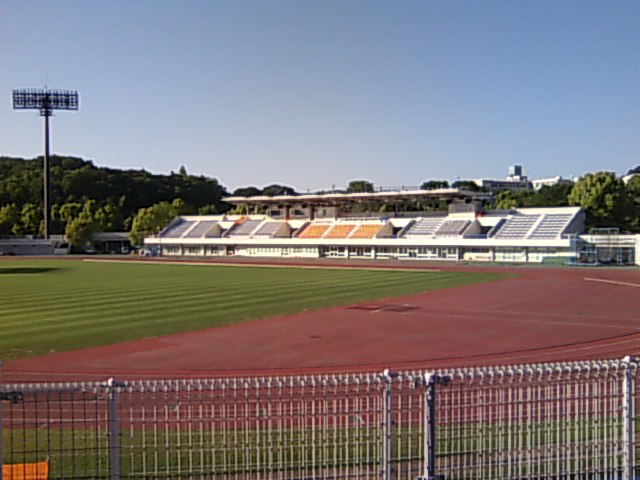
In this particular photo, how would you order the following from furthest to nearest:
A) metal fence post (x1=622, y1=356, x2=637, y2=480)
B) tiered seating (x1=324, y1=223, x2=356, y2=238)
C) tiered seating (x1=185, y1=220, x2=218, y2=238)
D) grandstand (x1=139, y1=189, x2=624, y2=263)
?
tiered seating (x1=185, y1=220, x2=218, y2=238) → tiered seating (x1=324, y1=223, x2=356, y2=238) → grandstand (x1=139, y1=189, x2=624, y2=263) → metal fence post (x1=622, y1=356, x2=637, y2=480)

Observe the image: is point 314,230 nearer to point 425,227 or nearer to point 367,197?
point 367,197

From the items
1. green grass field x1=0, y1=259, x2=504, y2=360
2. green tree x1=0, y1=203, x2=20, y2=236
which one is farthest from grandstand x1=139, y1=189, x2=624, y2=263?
green tree x1=0, y1=203, x2=20, y2=236

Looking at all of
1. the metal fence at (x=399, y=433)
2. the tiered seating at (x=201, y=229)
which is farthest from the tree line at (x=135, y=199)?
the metal fence at (x=399, y=433)

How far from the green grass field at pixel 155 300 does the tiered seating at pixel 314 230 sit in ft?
119

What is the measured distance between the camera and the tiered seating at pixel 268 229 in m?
95.1

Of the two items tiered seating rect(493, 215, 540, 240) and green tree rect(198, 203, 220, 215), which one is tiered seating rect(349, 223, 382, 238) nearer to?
tiered seating rect(493, 215, 540, 240)

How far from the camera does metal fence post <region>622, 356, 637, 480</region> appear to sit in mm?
7141

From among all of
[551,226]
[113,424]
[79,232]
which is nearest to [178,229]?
[79,232]

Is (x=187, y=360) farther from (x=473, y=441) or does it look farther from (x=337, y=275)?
(x=337, y=275)

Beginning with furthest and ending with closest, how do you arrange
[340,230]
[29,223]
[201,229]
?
1. [29,223]
2. [201,229]
3. [340,230]

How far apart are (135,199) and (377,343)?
123256 millimetres

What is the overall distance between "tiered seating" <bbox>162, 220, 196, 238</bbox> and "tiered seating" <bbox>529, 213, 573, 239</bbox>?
53.7m

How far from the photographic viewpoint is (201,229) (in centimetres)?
10225

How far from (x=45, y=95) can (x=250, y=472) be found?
3970 inches
